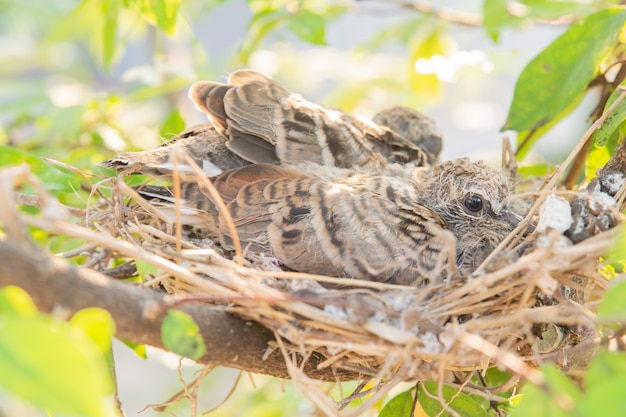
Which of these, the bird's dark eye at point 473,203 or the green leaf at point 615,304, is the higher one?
the green leaf at point 615,304

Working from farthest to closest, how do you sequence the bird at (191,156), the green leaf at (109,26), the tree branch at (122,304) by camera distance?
the green leaf at (109,26)
the bird at (191,156)
the tree branch at (122,304)

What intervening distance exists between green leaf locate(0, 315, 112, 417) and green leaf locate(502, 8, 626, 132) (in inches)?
45.9

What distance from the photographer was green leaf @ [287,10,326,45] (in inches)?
68.0

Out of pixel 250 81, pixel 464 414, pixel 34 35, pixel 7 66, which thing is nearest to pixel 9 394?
pixel 464 414

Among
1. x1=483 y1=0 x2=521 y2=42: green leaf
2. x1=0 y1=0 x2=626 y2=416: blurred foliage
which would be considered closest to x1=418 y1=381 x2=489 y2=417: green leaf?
x1=0 y1=0 x2=626 y2=416: blurred foliage

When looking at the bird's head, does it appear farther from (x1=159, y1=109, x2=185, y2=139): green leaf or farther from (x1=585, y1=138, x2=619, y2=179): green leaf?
(x1=159, y1=109, x2=185, y2=139): green leaf

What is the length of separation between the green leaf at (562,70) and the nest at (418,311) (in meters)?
0.29

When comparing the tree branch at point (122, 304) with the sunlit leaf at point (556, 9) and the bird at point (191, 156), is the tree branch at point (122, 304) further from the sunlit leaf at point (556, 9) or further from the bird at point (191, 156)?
the sunlit leaf at point (556, 9)

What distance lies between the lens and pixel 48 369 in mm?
543

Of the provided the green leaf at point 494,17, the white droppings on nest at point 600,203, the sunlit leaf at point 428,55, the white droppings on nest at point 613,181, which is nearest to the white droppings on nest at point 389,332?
the white droppings on nest at point 600,203

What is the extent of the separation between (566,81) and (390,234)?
0.49 metres

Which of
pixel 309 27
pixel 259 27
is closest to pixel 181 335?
pixel 309 27

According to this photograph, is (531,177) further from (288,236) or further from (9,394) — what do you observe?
(9,394)

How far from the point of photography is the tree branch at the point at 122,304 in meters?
0.76
